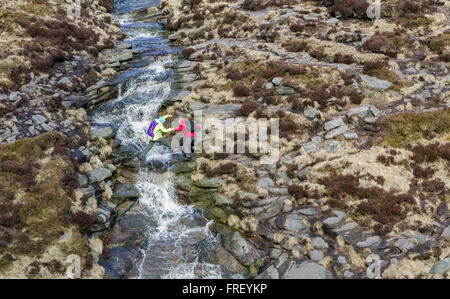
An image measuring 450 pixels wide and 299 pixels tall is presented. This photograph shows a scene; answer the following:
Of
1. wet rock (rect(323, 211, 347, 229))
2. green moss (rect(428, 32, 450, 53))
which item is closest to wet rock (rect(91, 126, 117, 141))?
wet rock (rect(323, 211, 347, 229))

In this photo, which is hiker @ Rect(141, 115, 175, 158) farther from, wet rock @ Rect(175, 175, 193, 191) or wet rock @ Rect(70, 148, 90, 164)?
wet rock @ Rect(70, 148, 90, 164)

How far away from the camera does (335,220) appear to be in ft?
46.5

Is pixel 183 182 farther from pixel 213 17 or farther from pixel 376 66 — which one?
pixel 213 17

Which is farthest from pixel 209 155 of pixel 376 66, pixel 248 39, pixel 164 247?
pixel 248 39

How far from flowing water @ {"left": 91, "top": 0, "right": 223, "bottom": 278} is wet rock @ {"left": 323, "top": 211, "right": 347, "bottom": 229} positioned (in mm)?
4878

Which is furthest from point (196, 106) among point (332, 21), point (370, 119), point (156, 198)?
point (332, 21)

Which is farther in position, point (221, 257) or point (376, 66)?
point (376, 66)

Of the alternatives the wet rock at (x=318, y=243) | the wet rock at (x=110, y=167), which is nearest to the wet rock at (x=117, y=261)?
the wet rock at (x=110, y=167)

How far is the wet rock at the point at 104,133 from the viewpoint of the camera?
20.3 meters

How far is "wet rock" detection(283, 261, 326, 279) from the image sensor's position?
41.4 feet

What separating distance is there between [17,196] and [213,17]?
27.2 metres

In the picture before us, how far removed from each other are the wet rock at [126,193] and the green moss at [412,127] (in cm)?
1302

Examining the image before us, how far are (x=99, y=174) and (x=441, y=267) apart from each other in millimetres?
15496

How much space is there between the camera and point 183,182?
1777 cm
